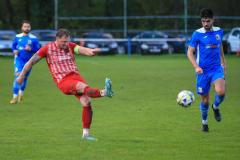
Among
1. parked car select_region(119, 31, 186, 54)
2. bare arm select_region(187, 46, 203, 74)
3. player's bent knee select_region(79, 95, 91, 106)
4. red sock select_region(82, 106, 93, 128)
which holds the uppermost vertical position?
bare arm select_region(187, 46, 203, 74)

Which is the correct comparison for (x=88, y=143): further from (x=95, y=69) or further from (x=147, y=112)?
(x=95, y=69)

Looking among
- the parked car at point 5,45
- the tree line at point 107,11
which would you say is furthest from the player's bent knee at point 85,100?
the tree line at point 107,11

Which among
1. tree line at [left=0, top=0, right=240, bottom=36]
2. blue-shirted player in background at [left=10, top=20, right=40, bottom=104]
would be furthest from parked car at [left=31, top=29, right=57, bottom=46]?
blue-shirted player in background at [left=10, top=20, right=40, bottom=104]

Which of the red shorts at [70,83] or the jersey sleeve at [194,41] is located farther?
the jersey sleeve at [194,41]

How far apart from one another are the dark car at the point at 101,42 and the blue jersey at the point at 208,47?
105ft

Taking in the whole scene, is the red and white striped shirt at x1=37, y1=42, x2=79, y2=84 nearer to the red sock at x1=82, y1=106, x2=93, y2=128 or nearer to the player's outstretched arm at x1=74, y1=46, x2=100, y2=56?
the player's outstretched arm at x1=74, y1=46, x2=100, y2=56

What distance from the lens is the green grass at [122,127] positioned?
1095 cm

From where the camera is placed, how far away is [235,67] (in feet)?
108

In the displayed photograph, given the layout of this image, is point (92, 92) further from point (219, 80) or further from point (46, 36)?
point (46, 36)

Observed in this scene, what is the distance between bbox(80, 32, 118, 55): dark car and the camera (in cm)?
4566

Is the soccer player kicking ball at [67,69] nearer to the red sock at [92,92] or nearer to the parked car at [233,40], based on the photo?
the red sock at [92,92]

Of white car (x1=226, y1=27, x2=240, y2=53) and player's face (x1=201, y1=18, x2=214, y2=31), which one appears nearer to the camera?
player's face (x1=201, y1=18, x2=214, y2=31)

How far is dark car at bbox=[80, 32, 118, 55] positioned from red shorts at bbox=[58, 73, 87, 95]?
109 ft

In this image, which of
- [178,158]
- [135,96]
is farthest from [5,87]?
[178,158]
